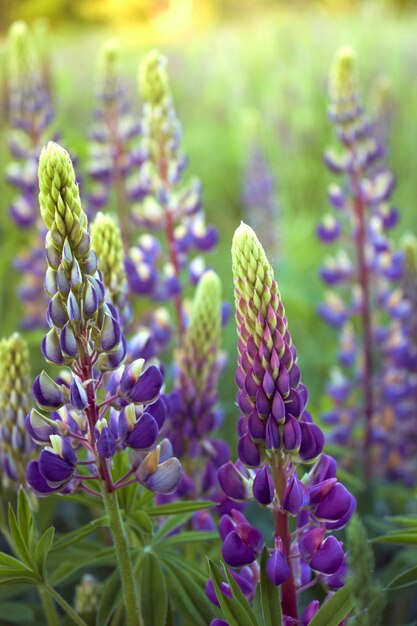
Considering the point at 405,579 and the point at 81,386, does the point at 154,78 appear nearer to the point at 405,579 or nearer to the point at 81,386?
the point at 81,386

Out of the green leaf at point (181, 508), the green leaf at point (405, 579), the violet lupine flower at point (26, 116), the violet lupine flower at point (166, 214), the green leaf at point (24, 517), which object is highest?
the violet lupine flower at point (26, 116)

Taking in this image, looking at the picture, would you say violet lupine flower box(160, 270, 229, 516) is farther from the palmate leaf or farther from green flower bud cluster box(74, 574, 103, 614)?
the palmate leaf

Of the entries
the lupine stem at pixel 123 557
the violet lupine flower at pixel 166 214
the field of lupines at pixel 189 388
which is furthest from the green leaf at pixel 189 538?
the violet lupine flower at pixel 166 214

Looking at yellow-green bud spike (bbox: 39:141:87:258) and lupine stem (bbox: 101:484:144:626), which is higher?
yellow-green bud spike (bbox: 39:141:87:258)

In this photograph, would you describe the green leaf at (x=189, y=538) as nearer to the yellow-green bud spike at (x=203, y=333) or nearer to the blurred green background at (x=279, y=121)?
the yellow-green bud spike at (x=203, y=333)

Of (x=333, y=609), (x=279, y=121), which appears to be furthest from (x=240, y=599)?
(x=279, y=121)

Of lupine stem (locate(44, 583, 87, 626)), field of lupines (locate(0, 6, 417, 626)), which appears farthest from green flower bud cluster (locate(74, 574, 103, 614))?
lupine stem (locate(44, 583, 87, 626))

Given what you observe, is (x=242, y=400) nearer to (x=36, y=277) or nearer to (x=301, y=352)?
(x=36, y=277)
